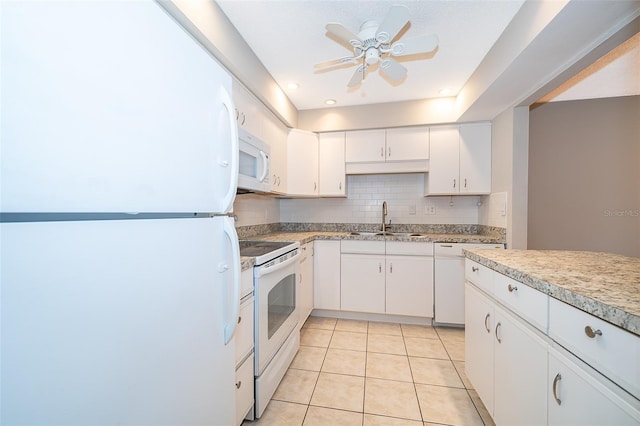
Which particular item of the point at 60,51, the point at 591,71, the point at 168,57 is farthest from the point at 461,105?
the point at 60,51

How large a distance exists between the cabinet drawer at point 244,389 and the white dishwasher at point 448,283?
195 cm

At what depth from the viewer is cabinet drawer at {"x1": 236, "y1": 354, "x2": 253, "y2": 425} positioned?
1.26 m

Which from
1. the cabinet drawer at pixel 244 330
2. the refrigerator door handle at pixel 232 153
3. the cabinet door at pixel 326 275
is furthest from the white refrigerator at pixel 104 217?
the cabinet door at pixel 326 275

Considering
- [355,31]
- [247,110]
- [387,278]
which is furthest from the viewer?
[387,278]

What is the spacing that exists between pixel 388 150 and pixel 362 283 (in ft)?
4.97

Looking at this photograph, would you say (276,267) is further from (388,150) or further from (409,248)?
(388,150)

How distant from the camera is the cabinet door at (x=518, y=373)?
94cm

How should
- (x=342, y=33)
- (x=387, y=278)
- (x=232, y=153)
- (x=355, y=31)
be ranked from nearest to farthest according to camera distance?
(x=232, y=153), (x=342, y=33), (x=355, y=31), (x=387, y=278)

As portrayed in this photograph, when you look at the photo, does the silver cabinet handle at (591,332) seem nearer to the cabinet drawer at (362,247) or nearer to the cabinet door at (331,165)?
the cabinet drawer at (362,247)

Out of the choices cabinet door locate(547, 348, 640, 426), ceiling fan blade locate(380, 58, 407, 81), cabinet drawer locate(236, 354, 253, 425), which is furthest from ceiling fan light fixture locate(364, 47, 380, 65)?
cabinet drawer locate(236, 354, 253, 425)

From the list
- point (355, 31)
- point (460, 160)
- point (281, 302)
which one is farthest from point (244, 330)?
point (460, 160)

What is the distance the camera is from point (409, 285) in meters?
2.62

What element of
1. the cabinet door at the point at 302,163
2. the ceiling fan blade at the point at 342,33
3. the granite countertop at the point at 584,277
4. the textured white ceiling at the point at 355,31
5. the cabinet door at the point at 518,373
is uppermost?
the textured white ceiling at the point at 355,31

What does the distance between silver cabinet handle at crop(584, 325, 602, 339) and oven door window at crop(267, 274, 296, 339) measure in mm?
1420
